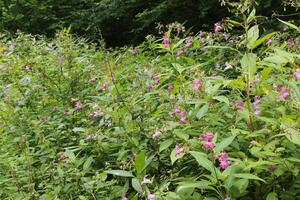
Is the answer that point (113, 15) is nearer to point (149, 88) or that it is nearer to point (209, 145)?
point (149, 88)

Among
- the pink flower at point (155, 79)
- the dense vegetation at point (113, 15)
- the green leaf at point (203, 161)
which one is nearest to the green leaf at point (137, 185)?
the green leaf at point (203, 161)

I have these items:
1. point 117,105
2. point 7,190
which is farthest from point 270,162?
point 7,190

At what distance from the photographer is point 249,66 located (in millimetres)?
1842

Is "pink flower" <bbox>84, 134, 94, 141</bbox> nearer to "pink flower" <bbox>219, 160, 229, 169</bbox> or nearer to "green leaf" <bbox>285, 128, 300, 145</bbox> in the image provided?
"pink flower" <bbox>219, 160, 229, 169</bbox>

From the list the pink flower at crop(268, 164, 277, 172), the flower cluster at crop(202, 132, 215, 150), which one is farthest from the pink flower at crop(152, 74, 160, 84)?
the pink flower at crop(268, 164, 277, 172)

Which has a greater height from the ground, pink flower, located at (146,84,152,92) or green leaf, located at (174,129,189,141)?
green leaf, located at (174,129,189,141)

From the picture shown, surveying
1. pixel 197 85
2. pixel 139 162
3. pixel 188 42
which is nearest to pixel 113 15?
pixel 188 42

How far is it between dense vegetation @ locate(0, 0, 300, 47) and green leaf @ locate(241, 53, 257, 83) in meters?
4.19

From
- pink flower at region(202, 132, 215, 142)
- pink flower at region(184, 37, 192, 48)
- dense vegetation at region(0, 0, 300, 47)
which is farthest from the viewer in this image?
dense vegetation at region(0, 0, 300, 47)

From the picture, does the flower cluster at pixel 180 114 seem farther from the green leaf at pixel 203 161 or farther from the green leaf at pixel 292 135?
the green leaf at pixel 292 135

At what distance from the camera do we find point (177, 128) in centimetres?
205

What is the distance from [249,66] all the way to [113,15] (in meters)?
6.93

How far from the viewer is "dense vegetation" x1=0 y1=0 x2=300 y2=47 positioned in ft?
24.0

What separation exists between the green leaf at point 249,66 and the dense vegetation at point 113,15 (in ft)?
13.7
